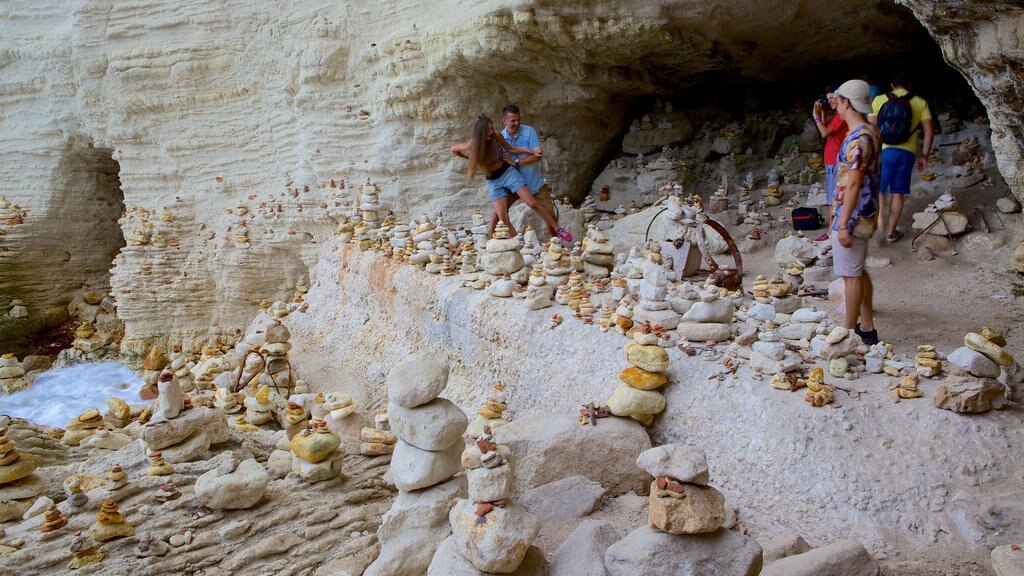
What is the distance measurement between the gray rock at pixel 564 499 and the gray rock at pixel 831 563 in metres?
0.92

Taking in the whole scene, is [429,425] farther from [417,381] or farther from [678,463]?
[678,463]

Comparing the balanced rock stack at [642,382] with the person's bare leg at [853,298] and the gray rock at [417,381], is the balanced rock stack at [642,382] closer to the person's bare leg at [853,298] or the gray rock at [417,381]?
the gray rock at [417,381]

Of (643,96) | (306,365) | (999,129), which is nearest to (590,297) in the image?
(999,129)

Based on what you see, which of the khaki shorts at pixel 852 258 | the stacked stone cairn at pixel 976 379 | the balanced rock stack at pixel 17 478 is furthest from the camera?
the khaki shorts at pixel 852 258

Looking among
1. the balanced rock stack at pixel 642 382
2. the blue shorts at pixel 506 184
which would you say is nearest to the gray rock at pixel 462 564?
the balanced rock stack at pixel 642 382

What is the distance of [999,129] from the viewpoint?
15.1 ft

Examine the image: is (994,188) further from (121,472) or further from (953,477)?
(121,472)

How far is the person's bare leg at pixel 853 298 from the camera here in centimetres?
402

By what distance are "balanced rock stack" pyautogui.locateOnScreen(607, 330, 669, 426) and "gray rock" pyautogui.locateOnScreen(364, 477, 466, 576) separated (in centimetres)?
99

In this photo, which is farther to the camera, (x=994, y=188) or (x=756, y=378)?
(x=994, y=188)

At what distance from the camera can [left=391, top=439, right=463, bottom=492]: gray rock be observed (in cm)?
315

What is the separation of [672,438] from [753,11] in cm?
Result: 452

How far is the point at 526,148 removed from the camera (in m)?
6.40

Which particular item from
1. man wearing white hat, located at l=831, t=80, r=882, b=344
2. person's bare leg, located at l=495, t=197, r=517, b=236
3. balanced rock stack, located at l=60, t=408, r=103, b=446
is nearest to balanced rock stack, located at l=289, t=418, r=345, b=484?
balanced rock stack, located at l=60, t=408, r=103, b=446
